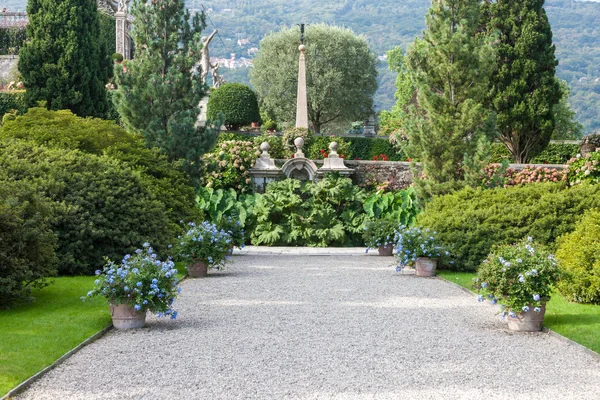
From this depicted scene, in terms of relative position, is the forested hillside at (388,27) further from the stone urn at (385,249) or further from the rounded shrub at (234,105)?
the stone urn at (385,249)

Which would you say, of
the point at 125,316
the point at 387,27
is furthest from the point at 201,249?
the point at 387,27

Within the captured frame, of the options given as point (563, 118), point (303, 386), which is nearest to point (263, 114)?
point (563, 118)

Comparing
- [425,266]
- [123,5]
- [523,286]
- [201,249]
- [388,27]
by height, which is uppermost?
[388,27]

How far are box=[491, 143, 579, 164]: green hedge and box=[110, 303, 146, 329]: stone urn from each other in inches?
823

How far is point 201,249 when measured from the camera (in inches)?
502

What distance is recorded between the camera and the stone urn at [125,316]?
26.4 feet

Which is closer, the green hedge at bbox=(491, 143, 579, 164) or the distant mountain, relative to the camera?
the green hedge at bbox=(491, 143, 579, 164)

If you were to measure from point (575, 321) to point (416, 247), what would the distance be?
4.77 meters

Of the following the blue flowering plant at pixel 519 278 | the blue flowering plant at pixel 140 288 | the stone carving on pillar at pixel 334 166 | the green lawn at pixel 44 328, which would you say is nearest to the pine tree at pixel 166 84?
the stone carving on pillar at pixel 334 166

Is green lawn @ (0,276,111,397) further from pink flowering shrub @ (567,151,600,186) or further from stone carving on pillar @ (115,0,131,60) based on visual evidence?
stone carving on pillar @ (115,0,131,60)

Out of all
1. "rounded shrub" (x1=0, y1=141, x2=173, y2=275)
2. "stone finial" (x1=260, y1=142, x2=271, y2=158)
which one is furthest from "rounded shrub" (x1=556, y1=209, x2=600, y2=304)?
"stone finial" (x1=260, y1=142, x2=271, y2=158)

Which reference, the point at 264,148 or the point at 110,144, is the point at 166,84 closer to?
the point at 110,144

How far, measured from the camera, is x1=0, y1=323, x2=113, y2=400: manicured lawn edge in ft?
18.0

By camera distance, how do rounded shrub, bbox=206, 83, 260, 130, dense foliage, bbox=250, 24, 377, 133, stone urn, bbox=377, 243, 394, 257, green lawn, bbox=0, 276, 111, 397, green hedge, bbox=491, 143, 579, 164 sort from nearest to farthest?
green lawn, bbox=0, 276, 111, 397 → stone urn, bbox=377, 243, 394, 257 → green hedge, bbox=491, 143, 579, 164 → rounded shrub, bbox=206, 83, 260, 130 → dense foliage, bbox=250, 24, 377, 133
